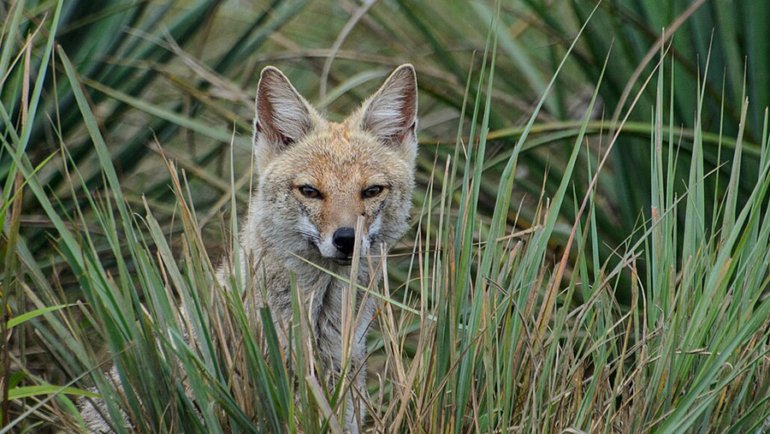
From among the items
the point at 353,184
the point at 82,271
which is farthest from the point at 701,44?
the point at 82,271

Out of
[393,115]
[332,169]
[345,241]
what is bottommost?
[345,241]

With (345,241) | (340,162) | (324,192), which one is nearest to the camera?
(345,241)

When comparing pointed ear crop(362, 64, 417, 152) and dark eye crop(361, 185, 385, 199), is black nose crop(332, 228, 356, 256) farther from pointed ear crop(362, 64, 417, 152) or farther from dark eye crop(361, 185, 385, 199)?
pointed ear crop(362, 64, 417, 152)

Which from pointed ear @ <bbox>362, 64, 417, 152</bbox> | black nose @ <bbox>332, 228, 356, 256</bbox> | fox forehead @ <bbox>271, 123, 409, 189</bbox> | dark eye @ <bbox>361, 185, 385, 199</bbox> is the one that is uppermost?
pointed ear @ <bbox>362, 64, 417, 152</bbox>

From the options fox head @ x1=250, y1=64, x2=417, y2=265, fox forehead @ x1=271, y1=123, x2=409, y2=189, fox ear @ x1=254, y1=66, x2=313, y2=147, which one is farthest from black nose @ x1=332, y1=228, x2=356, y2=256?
fox ear @ x1=254, y1=66, x2=313, y2=147

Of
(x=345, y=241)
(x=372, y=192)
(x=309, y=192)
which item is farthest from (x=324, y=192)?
(x=345, y=241)

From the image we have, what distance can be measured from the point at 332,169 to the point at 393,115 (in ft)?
1.28

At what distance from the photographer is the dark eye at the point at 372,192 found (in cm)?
412

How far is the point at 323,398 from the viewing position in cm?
248


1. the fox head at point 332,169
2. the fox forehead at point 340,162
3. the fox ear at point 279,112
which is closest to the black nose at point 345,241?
the fox head at point 332,169

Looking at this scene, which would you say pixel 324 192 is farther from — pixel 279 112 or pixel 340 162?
Answer: pixel 279 112

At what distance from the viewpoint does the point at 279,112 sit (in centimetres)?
434

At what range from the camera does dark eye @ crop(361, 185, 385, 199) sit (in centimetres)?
412

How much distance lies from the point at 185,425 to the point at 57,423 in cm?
40
